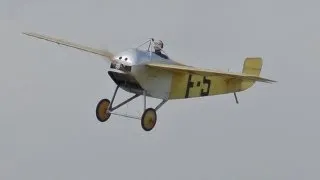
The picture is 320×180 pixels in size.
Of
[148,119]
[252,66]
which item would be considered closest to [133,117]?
[148,119]

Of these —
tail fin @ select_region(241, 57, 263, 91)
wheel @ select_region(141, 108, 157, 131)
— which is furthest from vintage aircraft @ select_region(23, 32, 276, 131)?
tail fin @ select_region(241, 57, 263, 91)

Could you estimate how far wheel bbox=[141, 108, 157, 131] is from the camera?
45906 millimetres

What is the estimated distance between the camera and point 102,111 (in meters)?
48.2

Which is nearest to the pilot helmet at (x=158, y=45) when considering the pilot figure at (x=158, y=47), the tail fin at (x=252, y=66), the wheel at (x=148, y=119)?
the pilot figure at (x=158, y=47)

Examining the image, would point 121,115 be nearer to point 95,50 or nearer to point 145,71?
point 145,71

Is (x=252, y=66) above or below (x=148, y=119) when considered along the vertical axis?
above

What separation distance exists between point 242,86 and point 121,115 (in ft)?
32.3

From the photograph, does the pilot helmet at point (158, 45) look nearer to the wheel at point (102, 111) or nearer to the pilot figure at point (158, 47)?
the pilot figure at point (158, 47)

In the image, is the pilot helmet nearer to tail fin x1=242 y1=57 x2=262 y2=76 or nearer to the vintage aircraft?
the vintage aircraft

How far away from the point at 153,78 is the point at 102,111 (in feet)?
10.3

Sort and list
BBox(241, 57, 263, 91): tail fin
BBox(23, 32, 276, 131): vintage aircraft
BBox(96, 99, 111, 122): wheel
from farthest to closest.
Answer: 1. BBox(241, 57, 263, 91): tail fin
2. BBox(96, 99, 111, 122): wheel
3. BBox(23, 32, 276, 131): vintage aircraft

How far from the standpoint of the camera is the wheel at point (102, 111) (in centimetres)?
4803

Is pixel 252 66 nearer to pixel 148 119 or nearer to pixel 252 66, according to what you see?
pixel 252 66

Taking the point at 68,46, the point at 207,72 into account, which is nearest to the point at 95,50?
the point at 68,46
